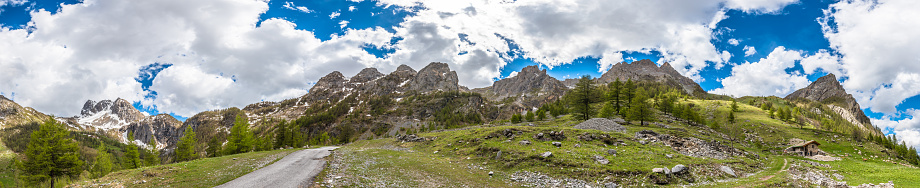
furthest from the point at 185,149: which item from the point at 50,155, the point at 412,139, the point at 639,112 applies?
the point at 639,112

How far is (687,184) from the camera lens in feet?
74.7

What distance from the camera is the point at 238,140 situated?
2692 inches

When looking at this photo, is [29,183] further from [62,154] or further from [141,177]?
[141,177]

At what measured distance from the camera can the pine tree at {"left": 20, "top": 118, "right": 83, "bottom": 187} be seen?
3931 cm

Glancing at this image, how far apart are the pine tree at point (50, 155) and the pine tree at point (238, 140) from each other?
82.3 ft

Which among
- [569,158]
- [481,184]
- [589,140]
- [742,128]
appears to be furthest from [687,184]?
[742,128]

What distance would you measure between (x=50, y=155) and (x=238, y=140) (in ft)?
95.5

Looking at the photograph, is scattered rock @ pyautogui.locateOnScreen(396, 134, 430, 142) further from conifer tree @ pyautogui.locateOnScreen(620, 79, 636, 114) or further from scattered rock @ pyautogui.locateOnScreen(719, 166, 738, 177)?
conifer tree @ pyautogui.locateOnScreen(620, 79, 636, 114)

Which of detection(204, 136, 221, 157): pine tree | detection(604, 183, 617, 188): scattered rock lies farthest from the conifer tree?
detection(204, 136, 221, 157): pine tree

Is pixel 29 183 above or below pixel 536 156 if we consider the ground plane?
below

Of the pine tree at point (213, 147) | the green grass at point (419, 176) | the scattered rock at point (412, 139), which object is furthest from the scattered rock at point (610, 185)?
the pine tree at point (213, 147)

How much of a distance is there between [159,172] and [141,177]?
8.39ft

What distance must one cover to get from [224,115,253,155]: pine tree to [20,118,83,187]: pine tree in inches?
987

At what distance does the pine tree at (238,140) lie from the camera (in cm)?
6712
